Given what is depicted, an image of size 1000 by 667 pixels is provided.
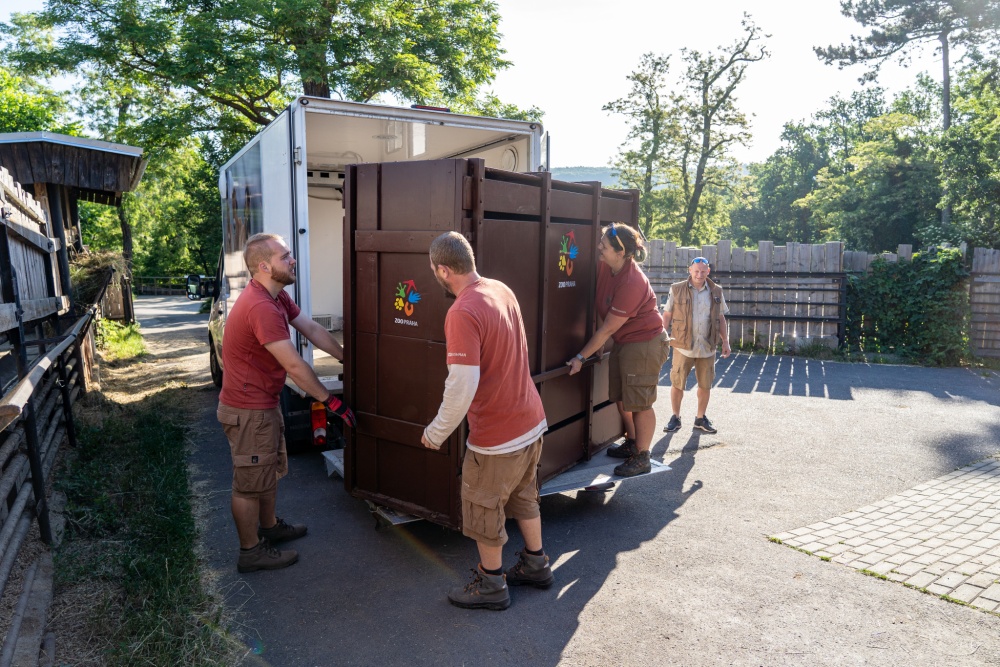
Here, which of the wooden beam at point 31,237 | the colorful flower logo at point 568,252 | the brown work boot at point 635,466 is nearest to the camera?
the wooden beam at point 31,237

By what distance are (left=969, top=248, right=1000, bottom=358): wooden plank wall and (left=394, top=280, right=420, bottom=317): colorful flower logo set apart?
11084mm

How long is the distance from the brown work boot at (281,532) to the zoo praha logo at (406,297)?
1645 millimetres

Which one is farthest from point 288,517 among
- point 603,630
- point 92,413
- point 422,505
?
point 92,413

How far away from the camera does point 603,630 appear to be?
3506mm

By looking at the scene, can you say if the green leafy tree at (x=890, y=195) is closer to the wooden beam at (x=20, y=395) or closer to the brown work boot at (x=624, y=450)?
the brown work boot at (x=624, y=450)

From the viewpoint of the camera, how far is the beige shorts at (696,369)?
716 cm

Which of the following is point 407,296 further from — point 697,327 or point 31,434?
point 697,327

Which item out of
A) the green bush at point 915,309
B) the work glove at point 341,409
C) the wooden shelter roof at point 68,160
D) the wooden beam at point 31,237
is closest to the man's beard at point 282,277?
the work glove at point 341,409

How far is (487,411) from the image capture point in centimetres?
353

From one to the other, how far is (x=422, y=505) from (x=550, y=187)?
2290 mm

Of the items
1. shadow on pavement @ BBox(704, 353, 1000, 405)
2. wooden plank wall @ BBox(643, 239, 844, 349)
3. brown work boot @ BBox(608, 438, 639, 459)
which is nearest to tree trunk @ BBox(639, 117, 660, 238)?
wooden plank wall @ BBox(643, 239, 844, 349)

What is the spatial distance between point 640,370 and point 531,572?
6.41 ft

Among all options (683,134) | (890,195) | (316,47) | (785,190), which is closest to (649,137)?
(683,134)

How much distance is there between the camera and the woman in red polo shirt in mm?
4938
